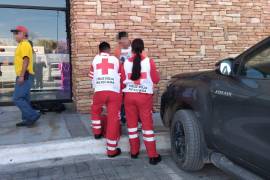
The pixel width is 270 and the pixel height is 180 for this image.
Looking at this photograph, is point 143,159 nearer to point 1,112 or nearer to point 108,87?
point 108,87

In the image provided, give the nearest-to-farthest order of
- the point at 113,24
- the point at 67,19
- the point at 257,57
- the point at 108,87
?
the point at 257,57 < the point at 108,87 < the point at 113,24 < the point at 67,19

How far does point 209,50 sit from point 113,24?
2.28 metres

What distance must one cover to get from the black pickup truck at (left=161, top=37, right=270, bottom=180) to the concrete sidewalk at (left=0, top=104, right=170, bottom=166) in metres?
1.27

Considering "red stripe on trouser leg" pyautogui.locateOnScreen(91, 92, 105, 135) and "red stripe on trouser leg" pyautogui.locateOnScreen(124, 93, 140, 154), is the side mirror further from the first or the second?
"red stripe on trouser leg" pyautogui.locateOnScreen(91, 92, 105, 135)

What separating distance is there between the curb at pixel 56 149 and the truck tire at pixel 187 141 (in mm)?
1044

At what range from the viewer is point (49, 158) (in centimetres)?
520

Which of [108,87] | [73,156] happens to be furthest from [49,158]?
[108,87]

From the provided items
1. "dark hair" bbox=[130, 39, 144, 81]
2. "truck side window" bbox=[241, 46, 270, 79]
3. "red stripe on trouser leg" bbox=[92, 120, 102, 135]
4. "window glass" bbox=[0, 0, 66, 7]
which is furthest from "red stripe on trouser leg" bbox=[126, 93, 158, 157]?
"window glass" bbox=[0, 0, 66, 7]

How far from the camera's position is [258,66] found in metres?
3.58

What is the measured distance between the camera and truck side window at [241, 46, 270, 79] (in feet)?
11.3

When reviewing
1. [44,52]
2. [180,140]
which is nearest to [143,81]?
[180,140]

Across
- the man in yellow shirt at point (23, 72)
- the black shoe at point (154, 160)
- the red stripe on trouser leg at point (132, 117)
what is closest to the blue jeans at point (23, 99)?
the man in yellow shirt at point (23, 72)

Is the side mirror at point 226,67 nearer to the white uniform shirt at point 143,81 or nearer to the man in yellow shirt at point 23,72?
the white uniform shirt at point 143,81

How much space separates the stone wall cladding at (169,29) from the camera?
286 inches
